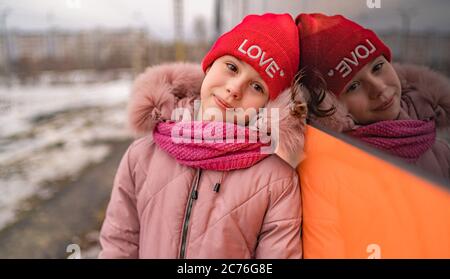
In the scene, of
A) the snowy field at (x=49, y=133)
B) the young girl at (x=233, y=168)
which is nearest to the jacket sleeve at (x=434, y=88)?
the young girl at (x=233, y=168)

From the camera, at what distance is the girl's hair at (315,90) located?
1.07 meters

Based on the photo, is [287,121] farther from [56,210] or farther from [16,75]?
[16,75]

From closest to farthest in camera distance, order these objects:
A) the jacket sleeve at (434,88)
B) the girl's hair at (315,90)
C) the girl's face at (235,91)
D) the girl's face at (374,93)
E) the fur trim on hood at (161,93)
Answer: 1. the jacket sleeve at (434,88)
2. the girl's face at (374,93)
3. the girl's hair at (315,90)
4. the girl's face at (235,91)
5. the fur trim on hood at (161,93)

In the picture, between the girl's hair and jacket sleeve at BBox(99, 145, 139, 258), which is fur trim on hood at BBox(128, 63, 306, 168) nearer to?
jacket sleeve at BBox(99, 145, 139, 258)

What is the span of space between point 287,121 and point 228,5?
63cm

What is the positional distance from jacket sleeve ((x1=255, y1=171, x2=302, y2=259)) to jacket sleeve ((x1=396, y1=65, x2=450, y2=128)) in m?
0.50

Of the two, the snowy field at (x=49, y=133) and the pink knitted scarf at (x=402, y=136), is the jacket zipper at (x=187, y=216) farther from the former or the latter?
the snowy field at (x=49, y=133)

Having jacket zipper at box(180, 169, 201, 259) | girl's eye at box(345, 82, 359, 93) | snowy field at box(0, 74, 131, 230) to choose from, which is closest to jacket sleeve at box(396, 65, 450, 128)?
girl's eye at box(345, 82, 359, 93)

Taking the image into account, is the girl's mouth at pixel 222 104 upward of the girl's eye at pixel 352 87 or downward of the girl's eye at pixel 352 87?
downward

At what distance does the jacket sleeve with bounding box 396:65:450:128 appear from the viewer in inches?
26.6

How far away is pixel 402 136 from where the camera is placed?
811mm

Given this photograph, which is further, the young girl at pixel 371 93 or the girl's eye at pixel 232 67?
the girl's eye at pixel 232 67

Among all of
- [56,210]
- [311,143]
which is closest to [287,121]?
[311,143]

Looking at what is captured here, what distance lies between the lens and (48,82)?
9.42 meters
